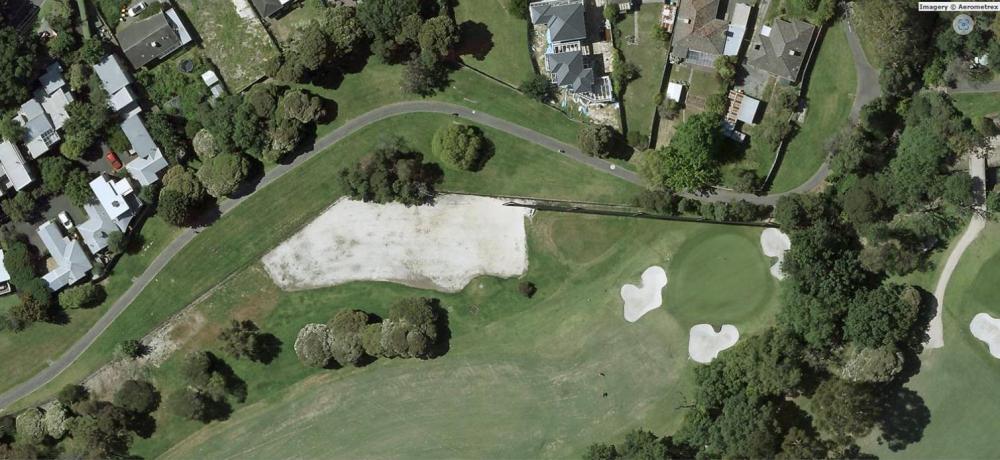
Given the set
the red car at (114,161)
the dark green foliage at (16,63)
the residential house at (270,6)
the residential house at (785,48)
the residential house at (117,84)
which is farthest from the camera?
the red car at (114,161)

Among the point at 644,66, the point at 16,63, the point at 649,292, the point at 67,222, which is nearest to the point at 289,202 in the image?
the point at 67,222

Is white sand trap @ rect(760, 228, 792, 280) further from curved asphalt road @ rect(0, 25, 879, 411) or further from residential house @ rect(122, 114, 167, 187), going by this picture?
residential house @ rect(122, 114, 167, 187)

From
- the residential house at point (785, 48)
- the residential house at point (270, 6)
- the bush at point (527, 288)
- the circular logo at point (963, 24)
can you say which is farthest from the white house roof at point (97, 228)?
the circular logo at point (963, 24)

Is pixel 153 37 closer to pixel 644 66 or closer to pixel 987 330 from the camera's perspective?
A: pixel 644 66

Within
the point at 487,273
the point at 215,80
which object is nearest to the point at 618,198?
the point at 487,273

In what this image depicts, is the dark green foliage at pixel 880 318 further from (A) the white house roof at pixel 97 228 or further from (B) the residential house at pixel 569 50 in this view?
(A) the white house roof at pixel 97 228

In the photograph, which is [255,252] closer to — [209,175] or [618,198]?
[209,175]
